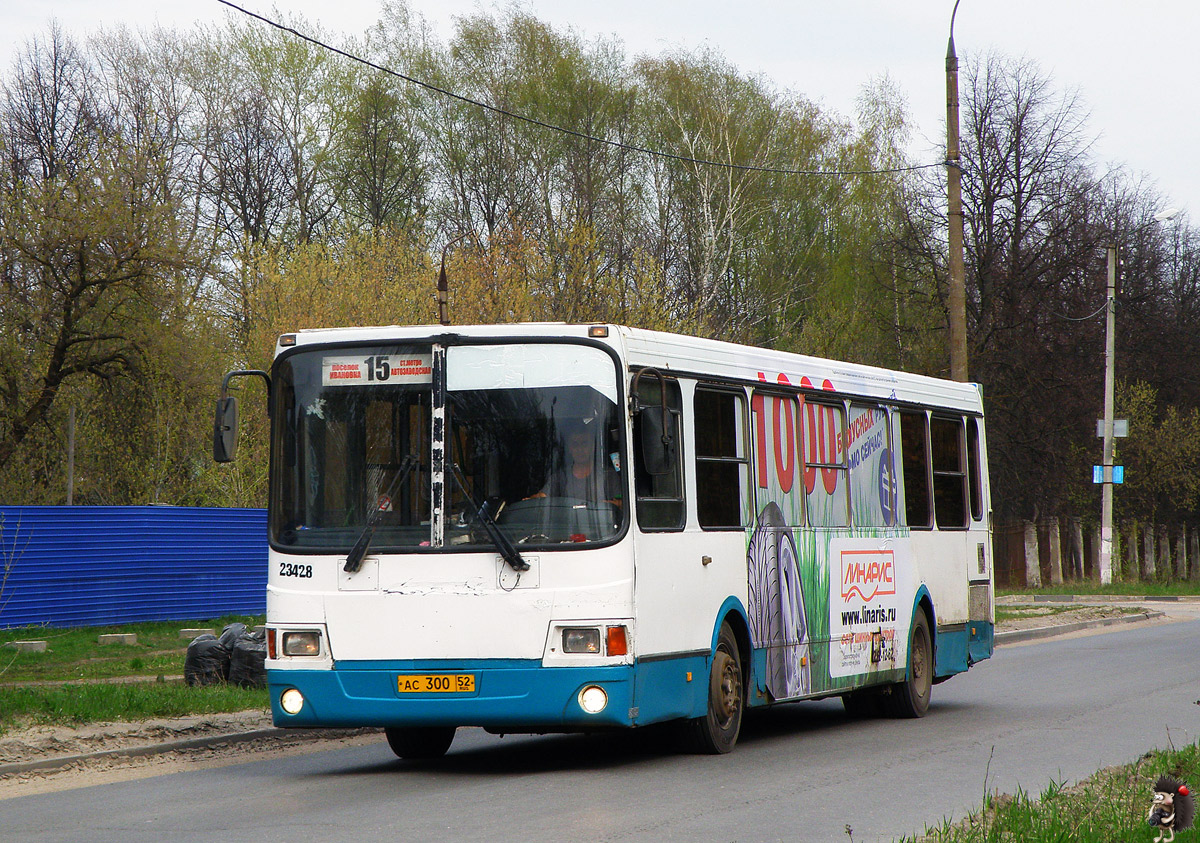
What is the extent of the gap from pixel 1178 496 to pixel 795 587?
43648 mm

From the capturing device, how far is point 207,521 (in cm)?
2848

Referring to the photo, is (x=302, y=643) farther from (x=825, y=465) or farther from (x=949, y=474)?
(x=949, y=474)

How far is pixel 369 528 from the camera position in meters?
10.3

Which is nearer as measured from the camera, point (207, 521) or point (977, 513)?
point (977, 513)

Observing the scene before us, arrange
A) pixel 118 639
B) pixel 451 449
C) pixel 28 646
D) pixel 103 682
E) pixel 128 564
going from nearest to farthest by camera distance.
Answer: pixel 451 449
pixel 103 682
pixel 28 646
pixel 118 639
pixel 128 564

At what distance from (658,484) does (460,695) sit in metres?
1.84

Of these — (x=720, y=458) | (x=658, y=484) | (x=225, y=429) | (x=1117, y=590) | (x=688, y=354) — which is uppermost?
(x=688, y=354)

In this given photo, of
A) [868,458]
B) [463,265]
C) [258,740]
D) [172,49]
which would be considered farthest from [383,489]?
[172,49]

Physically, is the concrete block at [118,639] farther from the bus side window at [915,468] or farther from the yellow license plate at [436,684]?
the yellow license plate at [436,684]

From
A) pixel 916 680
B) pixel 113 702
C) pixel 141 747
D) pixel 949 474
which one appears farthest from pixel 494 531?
pixel 949 474

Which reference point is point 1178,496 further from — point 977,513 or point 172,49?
point 977,513

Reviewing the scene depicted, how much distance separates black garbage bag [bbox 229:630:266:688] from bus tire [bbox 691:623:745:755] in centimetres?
572

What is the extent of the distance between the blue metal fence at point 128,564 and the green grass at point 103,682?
1.08 feet

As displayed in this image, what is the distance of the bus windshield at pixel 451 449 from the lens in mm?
10172
